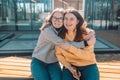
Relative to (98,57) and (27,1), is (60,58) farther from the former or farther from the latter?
(27,1)

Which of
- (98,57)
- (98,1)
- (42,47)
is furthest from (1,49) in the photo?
(98,1)

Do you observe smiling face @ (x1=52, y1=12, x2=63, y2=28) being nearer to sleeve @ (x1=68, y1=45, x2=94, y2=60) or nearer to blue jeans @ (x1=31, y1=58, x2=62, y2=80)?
sleeve @ (x1=68, y1=45, x2=94, y2=60)

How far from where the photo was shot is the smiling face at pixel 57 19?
2846mm

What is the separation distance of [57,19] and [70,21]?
159 mm

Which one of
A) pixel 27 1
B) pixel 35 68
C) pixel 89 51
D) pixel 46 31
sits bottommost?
pixel 35 68

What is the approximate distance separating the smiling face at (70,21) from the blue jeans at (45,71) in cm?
49

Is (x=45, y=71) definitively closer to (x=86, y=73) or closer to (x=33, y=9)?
(x=86, y=73)

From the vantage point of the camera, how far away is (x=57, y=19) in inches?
112

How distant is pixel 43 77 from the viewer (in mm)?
2877

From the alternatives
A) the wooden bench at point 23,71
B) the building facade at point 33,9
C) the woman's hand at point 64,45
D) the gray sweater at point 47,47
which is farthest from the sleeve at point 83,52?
the building facade at point 33,9

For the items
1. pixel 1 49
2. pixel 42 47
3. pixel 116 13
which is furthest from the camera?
pixel 116 13

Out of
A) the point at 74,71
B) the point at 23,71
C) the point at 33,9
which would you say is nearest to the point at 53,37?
the point at 74,71

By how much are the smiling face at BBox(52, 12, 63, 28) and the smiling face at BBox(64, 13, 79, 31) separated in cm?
8

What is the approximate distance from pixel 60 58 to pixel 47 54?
199mm
